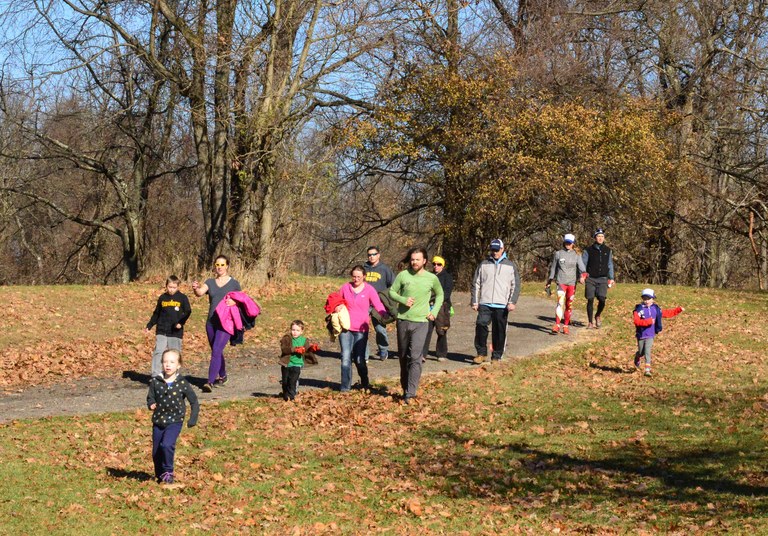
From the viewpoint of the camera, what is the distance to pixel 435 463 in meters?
10.9

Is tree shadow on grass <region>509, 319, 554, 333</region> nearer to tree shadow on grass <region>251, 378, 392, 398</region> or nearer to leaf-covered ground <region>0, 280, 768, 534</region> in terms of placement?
leaf-covered ground <region>0, 280, 768, 534</region>

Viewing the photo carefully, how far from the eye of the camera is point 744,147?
44031mm

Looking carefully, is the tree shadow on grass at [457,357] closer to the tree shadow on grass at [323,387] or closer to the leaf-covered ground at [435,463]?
the leaf-covered ground at [435,463]

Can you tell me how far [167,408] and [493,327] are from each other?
331 inches

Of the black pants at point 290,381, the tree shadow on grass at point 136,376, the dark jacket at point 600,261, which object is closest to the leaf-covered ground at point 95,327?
the tree shadow on grass at point 136,376

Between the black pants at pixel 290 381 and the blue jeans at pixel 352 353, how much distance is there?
33.3 inches

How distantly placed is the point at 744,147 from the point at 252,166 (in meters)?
25.9

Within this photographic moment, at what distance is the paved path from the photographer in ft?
44.8

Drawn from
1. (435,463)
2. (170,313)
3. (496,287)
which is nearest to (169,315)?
(170,313)

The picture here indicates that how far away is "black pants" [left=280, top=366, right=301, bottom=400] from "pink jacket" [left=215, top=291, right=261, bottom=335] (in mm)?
1038

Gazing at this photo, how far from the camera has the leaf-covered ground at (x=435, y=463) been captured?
870 centimetres

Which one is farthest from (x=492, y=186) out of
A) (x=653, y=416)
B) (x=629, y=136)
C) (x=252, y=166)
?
(x=653, y=416)

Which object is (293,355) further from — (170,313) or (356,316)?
(170,313)

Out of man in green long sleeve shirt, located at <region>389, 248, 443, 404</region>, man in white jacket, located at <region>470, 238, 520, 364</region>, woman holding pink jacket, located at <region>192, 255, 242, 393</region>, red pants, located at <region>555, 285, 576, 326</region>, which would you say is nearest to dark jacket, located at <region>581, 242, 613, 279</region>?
red pants, located at <region>555, 285, 576, 326</region>
